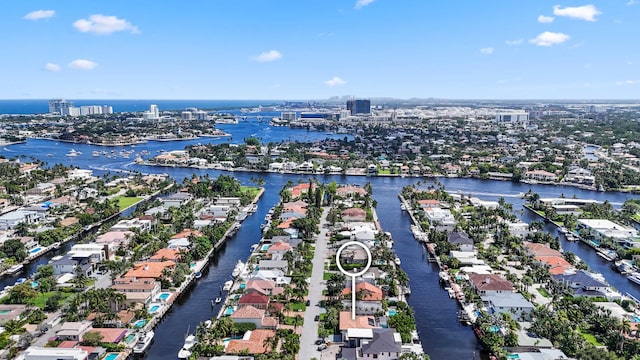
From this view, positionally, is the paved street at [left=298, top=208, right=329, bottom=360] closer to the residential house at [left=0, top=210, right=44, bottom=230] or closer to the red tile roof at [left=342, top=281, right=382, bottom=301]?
the red tile roof at [left=342, top=281, right=382, bottom=301]

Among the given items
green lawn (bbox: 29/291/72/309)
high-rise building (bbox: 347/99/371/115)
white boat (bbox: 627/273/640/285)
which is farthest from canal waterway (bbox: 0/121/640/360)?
high-rise building (bbox: 347/99/371/115)

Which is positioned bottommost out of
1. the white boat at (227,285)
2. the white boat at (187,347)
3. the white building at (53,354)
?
the white boat at (187,347)

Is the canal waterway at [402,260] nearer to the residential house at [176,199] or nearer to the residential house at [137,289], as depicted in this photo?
the residential house at [137,289]

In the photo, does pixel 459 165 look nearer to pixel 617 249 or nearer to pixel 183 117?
pixel 617 249

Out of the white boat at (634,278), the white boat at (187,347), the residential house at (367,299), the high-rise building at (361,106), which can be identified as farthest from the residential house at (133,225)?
the high-rise building at (361,106)

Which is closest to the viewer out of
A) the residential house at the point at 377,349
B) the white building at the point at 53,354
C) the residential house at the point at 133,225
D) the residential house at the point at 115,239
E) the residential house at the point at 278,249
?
the white building at the point at 53,354
